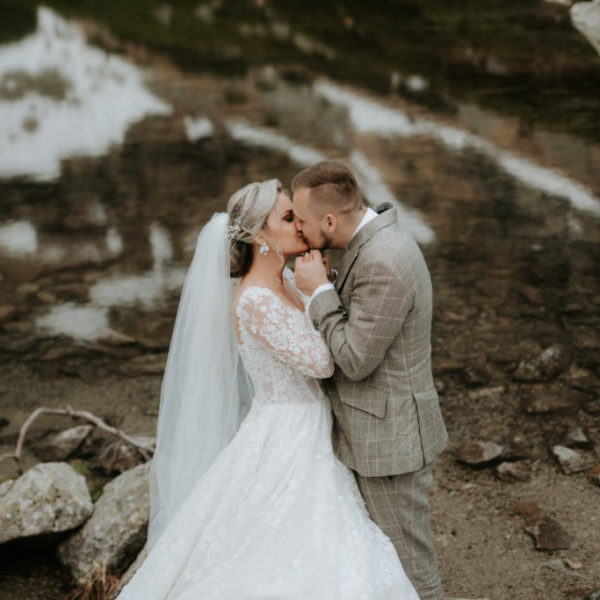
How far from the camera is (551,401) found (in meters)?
5.64

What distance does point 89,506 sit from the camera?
451cm

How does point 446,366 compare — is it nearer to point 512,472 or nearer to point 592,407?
point 592,407

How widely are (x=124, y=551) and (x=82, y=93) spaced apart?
13706 millimetres

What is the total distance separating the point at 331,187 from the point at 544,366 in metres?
3.65

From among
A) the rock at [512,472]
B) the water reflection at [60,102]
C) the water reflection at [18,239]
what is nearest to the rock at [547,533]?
the rock at [512,472]

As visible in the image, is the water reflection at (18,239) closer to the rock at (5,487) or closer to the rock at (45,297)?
the rock at (45,297)

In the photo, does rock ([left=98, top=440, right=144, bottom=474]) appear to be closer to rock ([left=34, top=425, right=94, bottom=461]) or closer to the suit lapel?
rock ([left=34, top=425, right=94, bottom=461])

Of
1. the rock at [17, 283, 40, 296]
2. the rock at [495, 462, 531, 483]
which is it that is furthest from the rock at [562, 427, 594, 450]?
the rock at [17, 283, 40, 296]

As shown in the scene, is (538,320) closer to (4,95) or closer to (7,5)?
(4,95)

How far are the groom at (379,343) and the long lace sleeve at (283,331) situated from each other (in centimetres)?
12

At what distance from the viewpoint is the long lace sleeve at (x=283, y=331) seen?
3.09 meters

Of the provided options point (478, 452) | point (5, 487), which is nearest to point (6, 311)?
point (5, 487)

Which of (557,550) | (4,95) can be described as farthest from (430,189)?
(4,95)

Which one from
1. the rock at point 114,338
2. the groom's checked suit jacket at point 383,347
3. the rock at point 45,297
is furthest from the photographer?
the rock at point 45,297
